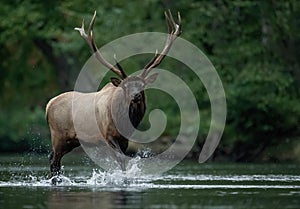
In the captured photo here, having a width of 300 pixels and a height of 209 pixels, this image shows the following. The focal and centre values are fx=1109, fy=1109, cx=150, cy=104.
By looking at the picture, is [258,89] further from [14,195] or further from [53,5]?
[14,195]

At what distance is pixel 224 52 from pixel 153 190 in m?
18.0

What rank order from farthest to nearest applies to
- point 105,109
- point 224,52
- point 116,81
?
point 224,52
point 105,109
point 116,81

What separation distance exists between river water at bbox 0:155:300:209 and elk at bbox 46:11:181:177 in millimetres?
631

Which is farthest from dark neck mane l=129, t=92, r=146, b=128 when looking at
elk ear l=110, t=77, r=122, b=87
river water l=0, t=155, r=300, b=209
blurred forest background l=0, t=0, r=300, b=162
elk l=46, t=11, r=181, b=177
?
blurred forest background l=0, t=0, r=300, b=162

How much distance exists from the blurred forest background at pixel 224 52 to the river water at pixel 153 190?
9.52 m

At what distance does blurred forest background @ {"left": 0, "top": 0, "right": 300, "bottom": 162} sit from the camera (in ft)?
107

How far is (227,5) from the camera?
3534cm

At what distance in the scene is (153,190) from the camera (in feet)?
55.5

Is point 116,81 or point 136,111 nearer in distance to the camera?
point 136,111

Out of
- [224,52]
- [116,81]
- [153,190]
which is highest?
[224,52]

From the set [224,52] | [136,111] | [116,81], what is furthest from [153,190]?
[224,52]

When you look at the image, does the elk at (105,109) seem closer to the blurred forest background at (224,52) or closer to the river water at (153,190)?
the river water at (153,190)

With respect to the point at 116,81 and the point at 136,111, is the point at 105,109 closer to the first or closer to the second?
the point at 116,81

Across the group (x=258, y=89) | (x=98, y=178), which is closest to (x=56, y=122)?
(x=98, y=178)
